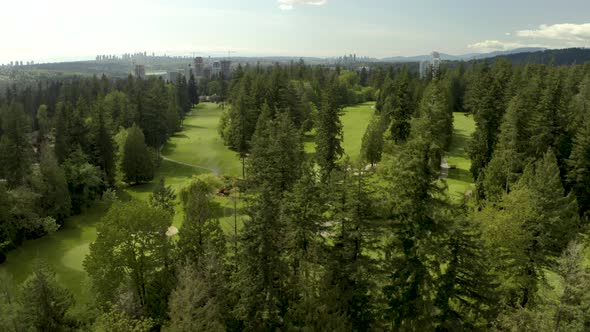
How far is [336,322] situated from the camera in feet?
61.3

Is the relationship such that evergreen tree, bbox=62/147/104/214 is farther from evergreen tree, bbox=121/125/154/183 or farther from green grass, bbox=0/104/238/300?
evergreen tree, bbox=121/125/154/183

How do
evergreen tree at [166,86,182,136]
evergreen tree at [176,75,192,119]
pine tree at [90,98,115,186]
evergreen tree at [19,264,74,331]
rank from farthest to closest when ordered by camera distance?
evergreen tree at [176,75,192,119], evergreen tree at [166,86,182,136], pine tree at [90,98,115,186], evergreen tree at [19,264,74,331]

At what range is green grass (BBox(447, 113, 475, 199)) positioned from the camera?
171 ft

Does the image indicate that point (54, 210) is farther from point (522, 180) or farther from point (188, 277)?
point (522, 180)

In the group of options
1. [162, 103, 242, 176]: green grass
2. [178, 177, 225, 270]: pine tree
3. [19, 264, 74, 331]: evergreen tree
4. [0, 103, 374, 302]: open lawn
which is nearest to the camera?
[19, 264, 74, 331]: evergreen tree

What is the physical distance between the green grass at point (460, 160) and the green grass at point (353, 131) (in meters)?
13.9

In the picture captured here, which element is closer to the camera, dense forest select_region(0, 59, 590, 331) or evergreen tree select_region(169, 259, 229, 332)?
evergreen tree select_region(169, 259, 229, 332)

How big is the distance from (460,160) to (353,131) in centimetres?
2666

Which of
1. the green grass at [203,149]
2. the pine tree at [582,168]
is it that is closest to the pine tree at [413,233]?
the pine tree at [582,168]

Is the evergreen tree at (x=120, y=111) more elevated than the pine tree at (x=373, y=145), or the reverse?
the evergreen tree at (x=120, y=111)

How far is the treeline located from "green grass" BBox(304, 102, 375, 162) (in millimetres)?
29310

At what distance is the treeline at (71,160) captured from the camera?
144 ft

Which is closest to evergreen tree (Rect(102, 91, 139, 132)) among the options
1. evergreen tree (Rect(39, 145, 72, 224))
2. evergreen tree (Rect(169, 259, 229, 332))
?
evergreen tree (Rect(39, 145, 72, 224))

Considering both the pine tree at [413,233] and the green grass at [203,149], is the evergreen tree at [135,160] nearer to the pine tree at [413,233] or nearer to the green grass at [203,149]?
the green grass at [203,149]
